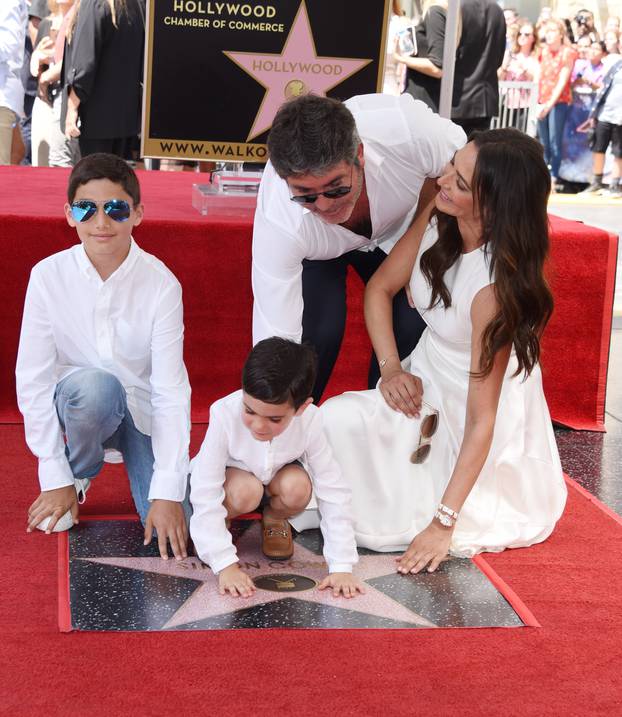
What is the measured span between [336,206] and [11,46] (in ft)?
9.07

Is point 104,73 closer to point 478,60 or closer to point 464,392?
point 478,60

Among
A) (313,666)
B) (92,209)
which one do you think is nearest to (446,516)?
(313,666)

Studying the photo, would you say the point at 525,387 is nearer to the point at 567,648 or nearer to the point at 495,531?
the point at 495,531

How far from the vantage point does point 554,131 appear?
27.5 feet

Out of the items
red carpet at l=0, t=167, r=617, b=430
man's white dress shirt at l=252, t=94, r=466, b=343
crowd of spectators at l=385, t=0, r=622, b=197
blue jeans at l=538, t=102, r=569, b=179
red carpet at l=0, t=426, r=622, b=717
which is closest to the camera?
red carpet at l=0, t=426, r=622, b=717

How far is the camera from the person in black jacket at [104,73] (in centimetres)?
423

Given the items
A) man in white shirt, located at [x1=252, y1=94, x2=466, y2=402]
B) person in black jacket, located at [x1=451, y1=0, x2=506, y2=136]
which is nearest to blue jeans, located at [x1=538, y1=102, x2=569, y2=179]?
person in black jacket, located at [x1=451, y1=0, x2=506, y2=136]

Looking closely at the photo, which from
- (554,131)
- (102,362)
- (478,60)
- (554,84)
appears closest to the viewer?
(102,362)

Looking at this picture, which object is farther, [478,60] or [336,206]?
[478,60]

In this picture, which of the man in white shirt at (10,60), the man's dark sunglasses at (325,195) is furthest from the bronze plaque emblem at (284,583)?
the man in white shirt at (10,60)

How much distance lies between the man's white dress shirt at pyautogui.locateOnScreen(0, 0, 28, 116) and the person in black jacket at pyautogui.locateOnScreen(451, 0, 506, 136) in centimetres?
197

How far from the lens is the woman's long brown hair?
1.98 m

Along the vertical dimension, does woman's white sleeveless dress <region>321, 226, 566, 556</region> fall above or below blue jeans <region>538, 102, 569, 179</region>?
below

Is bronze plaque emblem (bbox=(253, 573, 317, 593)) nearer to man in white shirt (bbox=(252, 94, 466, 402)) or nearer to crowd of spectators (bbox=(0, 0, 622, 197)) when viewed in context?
man in white shirt (bbox=(252, 94, 466, 402))
